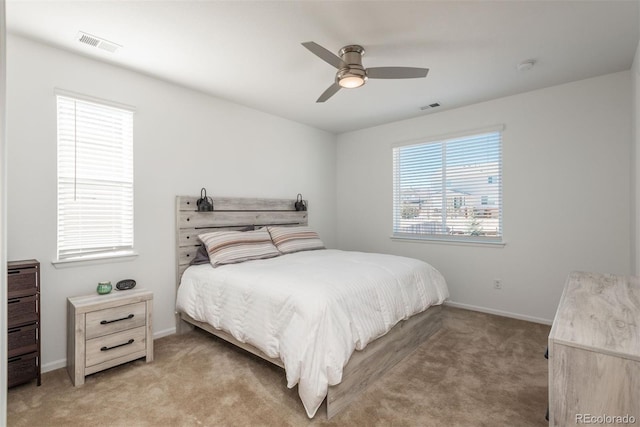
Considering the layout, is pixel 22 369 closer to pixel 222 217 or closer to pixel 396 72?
pixel 222 217

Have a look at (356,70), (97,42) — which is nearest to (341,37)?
(356,70)

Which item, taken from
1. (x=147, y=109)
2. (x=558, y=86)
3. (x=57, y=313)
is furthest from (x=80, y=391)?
(x=558, y=86)

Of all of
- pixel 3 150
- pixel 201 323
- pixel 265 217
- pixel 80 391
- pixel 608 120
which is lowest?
pixel 80 391

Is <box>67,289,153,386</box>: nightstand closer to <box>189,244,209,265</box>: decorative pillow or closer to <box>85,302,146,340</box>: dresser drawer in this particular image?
<box>85,302,146,340</box>: dresser drawer

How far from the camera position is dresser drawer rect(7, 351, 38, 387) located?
2.09m

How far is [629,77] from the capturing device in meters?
2.92

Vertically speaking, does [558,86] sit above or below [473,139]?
above

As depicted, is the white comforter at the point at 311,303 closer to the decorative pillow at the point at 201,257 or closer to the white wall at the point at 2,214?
the decorative pillow at the point at 201,257

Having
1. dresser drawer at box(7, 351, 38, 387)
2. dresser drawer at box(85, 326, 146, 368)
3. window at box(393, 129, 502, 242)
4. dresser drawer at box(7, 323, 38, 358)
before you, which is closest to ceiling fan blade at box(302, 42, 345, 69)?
window at box(393, 129, 502, 242)

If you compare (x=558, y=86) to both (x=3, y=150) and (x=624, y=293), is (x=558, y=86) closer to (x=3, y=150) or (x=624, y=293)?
(x=624, y=293)

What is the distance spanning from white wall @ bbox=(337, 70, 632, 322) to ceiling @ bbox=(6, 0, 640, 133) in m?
0.32

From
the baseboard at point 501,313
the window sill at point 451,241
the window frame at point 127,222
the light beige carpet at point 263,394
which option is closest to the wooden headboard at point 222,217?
the window frame at point 127,222

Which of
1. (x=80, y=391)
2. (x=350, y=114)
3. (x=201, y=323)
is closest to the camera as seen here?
(x=80, y=391)

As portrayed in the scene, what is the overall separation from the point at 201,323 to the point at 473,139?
3.77 m
